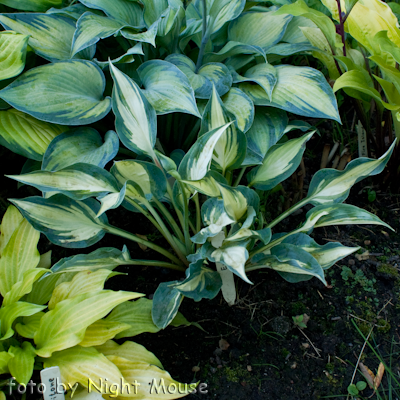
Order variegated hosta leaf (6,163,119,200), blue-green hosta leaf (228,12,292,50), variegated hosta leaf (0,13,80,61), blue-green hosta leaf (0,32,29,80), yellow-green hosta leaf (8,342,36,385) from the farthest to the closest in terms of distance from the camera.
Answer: blue-green hosta leaf (228,12,292,50)
variegated hosta leaf (0,13,80,61)
blue-green hosta leaf (0,32,29,80)
variegated hosta leaf (6,163,119,200)
yellow-green hosta leaf (8,342,36,385)

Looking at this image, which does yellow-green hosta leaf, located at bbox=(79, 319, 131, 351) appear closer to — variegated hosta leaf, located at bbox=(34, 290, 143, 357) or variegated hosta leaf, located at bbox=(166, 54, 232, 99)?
variegated hosta leaf, located at bbox=(34, 290, 143, 357)

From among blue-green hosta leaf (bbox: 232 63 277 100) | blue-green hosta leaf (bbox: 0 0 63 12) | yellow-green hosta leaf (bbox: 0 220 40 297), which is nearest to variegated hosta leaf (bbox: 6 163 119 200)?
yellow-green hosta leaf (bbox: 0 220 40 297)

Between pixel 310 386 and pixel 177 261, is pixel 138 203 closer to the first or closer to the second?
pixel 177 261

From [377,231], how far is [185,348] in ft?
2.53

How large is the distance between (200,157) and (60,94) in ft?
1.45

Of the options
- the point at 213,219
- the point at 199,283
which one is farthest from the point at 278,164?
the point at 199,283

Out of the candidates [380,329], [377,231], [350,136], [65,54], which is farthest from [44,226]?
[350,136]

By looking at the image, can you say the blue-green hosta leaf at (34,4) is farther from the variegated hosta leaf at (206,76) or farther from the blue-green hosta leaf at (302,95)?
the blue-green hosta leaf at (302,95)

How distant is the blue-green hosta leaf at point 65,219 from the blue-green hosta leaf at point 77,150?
100mm

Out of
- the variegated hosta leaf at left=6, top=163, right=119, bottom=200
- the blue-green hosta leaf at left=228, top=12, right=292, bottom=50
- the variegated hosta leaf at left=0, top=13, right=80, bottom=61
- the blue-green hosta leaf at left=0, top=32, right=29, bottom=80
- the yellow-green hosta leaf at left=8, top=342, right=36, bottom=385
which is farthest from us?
the blue-green hosta leaf at left=228, top=12, right=292, bottom=50

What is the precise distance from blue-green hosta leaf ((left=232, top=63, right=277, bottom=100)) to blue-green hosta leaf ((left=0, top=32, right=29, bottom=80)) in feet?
1.95

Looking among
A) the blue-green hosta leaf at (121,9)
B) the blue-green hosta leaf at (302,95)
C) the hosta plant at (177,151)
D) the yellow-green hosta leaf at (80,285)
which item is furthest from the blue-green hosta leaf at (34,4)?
the yellow-green hosta leaf at (80,285)

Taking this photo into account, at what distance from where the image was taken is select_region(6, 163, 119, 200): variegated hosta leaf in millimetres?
892

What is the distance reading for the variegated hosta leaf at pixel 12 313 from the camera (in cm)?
84
